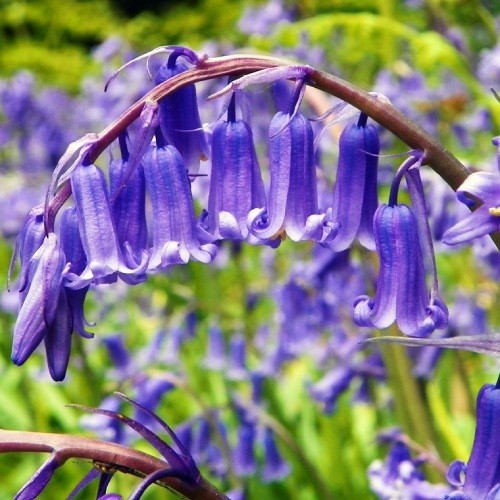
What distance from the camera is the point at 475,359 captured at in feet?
21.3

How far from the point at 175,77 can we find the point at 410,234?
477 millimetres

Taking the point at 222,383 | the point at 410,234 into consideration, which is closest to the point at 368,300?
the point at 410,234

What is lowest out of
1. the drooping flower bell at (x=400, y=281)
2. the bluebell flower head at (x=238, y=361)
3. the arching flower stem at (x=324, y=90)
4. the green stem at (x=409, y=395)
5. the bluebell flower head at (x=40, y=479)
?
the green stem at (x=409, y=395)

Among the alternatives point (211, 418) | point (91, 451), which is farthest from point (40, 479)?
point (211, 418)

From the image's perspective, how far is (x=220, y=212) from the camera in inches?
65.7

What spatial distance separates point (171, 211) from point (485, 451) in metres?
0.66

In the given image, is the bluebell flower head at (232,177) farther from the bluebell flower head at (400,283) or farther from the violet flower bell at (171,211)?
the bluebell flower head at (400,283)

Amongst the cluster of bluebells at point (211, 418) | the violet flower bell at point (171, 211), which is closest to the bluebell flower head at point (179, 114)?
the violet flower bell at point (171, 211)

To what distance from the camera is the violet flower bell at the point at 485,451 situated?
150 centimetres

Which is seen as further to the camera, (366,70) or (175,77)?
(366,70)

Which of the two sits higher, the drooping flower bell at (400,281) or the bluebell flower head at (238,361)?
the drooping flower bell at (400,281)

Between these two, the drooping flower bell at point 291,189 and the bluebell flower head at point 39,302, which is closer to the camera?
the bluebell flower head at point 39,302

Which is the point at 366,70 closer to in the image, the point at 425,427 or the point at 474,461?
the point at 425,427

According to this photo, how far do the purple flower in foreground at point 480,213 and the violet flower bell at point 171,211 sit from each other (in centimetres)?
43
